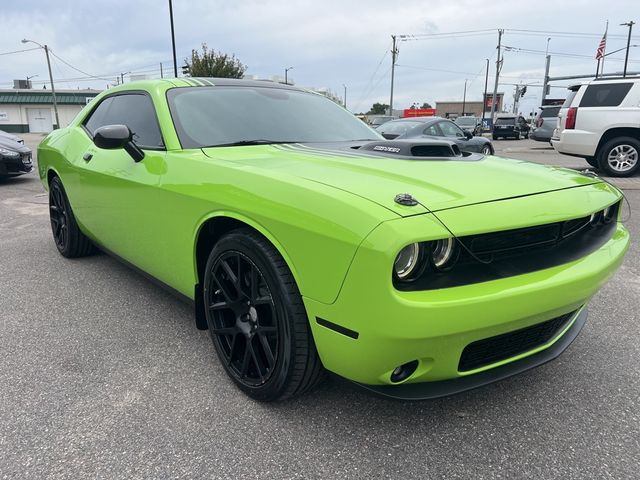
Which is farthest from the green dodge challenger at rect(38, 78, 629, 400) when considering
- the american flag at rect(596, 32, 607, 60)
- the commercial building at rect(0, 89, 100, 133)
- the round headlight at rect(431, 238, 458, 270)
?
the commercial building at rect(0, 89, 100, 133)

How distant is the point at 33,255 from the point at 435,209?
4.23 meters

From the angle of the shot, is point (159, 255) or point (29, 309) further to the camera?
point (29, 309)

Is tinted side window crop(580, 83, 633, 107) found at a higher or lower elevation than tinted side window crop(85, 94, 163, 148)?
higher

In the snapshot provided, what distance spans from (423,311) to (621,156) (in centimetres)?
967

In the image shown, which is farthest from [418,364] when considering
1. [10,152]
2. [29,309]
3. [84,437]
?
[10,152]

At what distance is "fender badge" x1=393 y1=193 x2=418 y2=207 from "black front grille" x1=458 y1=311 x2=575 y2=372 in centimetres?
55

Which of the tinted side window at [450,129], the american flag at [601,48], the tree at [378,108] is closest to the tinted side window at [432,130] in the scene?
the tinted side window at [450,129]

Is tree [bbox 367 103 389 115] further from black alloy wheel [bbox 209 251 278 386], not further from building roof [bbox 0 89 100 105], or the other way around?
black alloy wheel [bbox 209 251 278 386]

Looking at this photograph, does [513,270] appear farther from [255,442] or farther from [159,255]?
[159,255]

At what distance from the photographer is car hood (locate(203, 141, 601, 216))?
1784mm

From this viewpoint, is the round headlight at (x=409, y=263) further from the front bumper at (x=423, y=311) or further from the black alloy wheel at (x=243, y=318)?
the black alloy wheel at (x=243, y=318)

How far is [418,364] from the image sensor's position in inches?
68.2

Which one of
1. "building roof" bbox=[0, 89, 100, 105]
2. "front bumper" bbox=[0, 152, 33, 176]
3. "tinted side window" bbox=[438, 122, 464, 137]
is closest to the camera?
"front bumper" bbox=[0, 152, 33, 176]

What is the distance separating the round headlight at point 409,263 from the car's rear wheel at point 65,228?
3.29 meters
